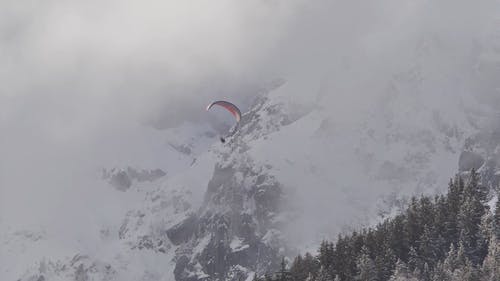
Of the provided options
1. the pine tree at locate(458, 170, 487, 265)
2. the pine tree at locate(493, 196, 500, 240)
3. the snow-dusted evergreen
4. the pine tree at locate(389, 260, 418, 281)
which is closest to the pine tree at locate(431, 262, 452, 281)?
the snow-dusted evergreen

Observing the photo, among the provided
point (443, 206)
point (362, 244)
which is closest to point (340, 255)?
point (362, 244)

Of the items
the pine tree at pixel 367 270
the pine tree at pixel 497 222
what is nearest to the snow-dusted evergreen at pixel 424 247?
the pine tree at pixel 367 270

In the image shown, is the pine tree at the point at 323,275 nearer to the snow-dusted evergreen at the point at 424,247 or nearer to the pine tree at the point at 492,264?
the snow-dusted evergreen at the point at 424,247

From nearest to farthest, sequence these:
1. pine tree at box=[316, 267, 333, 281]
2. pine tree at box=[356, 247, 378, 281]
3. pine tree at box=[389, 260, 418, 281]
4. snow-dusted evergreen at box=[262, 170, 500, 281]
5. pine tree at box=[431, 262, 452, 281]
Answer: pine tree at box=[431, 262, 452, 281], pine tree at box=[389, 260, 418, 281], snow-dusted evergreen at box=[262, 170, 500, 281], pine tree at box=[356, 247, 378, 281], pine tree at box=[316, 267, 333, 281]

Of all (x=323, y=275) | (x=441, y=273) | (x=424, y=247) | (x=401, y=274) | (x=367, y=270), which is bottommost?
(x=441, y=273)

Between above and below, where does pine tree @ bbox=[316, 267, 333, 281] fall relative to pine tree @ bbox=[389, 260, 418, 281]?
above

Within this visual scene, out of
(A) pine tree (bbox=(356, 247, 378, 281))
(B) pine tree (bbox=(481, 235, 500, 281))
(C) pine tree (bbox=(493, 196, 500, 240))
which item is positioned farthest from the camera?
(A) pine tree (bbox=(356, 247, 378, 281))

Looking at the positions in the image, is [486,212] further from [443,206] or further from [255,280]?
[255,280]

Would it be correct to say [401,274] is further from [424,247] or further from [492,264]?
[492,264]

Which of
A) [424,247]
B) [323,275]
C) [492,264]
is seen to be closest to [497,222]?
[424,247]

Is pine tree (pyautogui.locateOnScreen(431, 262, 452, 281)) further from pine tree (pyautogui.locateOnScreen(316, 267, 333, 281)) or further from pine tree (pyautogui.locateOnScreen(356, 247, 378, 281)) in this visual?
pine tree (pyautogui.locateOnScreen(316, 267, 333, 281))

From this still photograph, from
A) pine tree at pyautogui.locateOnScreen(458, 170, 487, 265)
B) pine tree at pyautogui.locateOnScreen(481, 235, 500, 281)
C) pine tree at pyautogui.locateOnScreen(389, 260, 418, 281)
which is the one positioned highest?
pine tree at pyautogui.locateOnScreen(458, 170, 487, 265)
